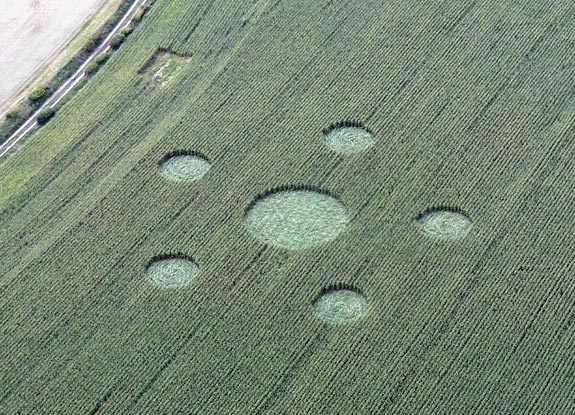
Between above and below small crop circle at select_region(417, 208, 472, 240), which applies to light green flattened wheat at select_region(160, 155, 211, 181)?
below

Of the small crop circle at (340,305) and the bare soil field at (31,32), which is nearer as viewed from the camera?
the small crop circle at (340,305)

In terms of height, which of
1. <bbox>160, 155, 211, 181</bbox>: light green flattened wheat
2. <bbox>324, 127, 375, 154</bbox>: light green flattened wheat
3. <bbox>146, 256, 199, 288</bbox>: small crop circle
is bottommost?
<bbox>146, 256, 199, 288</bbox>: small crop circle

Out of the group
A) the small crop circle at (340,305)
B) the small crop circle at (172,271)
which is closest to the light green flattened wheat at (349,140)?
the small crop circle at (340,305)

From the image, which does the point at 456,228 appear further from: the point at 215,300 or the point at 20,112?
the point at 20,112

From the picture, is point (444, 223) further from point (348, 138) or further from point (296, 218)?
point (348, 138)

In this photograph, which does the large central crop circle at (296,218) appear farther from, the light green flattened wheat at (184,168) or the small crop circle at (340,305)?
the light green flattened wheat at (184,168)

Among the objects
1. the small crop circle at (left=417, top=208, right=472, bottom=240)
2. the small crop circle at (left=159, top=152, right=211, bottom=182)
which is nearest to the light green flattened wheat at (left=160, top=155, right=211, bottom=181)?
the small crop circle at (left=159, top=152, right=211, bottom=182)

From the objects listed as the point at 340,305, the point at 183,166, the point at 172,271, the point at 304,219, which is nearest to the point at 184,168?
the point at 183,166

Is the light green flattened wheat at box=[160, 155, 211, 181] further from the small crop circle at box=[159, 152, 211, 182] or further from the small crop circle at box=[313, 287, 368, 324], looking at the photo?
the small crop circle at box=[313, 287, 368, 324]
